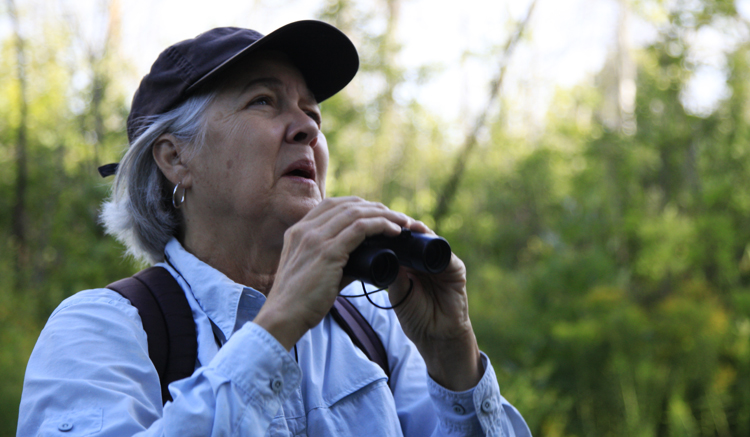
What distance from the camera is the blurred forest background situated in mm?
4457

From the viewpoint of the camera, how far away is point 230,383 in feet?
3.59

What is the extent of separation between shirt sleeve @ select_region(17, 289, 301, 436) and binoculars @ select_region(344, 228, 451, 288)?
233 mm

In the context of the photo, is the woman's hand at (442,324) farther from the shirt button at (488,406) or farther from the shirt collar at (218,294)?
the shirt collar at (218,294)

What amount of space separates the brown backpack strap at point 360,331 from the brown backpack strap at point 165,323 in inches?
17.3

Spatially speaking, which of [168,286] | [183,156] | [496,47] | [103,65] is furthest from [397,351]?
[103,65]

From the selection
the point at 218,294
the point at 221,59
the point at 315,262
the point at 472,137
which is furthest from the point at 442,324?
the point at 472,137

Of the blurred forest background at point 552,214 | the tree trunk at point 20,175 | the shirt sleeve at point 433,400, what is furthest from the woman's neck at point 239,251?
the tree trunk at point 20,175

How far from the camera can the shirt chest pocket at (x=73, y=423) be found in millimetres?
1110

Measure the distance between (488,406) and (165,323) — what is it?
2.79 feet

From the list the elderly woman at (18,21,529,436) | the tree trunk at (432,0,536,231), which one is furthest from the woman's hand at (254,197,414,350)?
the tree trunk at (432,0,536,231)

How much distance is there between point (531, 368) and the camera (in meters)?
4.77

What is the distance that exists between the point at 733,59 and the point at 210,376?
7810 mm

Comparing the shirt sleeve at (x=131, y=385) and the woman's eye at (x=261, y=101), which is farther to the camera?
the woman's eye at (x=261, y=101)

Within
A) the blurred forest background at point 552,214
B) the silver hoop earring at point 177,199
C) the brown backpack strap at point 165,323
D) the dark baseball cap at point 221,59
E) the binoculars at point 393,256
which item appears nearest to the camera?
the binoculars at point 393,256
